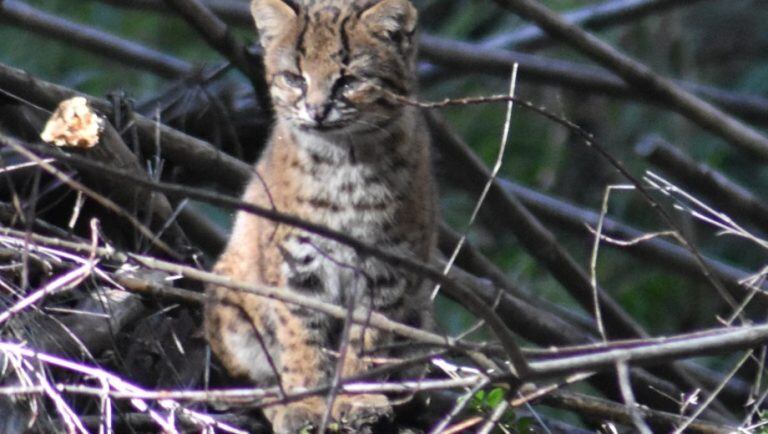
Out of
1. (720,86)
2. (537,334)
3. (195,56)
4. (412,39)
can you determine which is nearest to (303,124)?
(412,39)

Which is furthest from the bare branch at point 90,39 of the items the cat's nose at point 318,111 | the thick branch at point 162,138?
the cat's nose at point 318,111

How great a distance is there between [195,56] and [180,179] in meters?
4.86

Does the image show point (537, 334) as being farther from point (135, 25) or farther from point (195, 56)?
point (135, 25)

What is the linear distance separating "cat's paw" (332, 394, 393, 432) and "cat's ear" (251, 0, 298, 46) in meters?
1.41

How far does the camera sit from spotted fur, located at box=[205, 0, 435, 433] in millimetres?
5875

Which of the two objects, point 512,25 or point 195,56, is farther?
point 195,56

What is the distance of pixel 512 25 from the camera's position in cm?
1095

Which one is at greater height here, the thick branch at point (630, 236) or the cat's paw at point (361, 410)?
the cat's paw at point (361, 410)

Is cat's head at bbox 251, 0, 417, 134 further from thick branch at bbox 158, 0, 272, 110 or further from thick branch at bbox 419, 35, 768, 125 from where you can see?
thick branch at bbox 419, 35, 768, 125

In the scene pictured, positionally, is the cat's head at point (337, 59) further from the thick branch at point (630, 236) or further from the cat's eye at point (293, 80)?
the thick branch at point (630, 236)

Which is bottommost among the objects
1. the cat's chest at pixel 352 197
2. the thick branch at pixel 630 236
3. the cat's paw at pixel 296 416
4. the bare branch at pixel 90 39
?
the thick branch at pixel 630 236

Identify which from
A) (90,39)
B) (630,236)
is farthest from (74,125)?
(90,39)

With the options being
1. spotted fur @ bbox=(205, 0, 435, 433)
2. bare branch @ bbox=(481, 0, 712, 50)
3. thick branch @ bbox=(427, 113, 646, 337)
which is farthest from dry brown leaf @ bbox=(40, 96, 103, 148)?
bare branch @ bbox=(481, 0, 712, 50)

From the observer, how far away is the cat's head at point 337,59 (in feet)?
19.4
